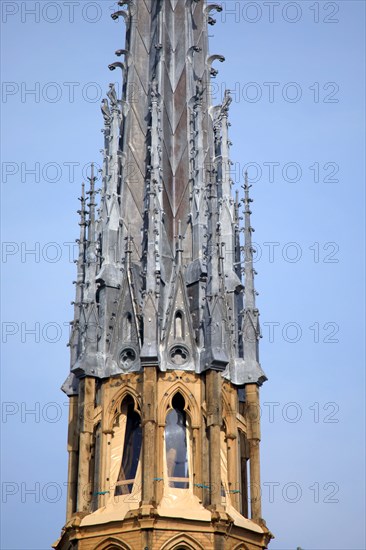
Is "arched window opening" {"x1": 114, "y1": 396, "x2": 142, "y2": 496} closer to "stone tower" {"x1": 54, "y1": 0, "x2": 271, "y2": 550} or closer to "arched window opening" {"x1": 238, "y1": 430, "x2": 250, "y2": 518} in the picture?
"stone tower" {"x1": 54, "y1": 0, "x2": 271, "y2": 550}

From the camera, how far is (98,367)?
46.2m

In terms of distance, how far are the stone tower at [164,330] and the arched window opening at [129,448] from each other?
4 centimetres

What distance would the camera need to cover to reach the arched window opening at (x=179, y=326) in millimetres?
46219

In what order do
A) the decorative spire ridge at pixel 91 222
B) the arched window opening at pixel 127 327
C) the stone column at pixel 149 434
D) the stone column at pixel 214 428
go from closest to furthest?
the stone column at pixel 149 434 < the stone column at pixel 214 428 < the arched window opening at pixel 127 327 < the decorative spire ridge at pixel 91 222

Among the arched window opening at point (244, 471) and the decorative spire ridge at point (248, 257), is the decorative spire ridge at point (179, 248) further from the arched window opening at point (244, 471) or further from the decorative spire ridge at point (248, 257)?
the arched window opening at point (244, 471)

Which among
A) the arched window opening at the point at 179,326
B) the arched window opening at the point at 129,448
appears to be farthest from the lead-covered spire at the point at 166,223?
the arched window opening at the point at 129,448

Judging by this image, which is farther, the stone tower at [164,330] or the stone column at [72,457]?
the stone column at [72,457]

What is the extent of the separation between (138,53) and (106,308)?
11139mm

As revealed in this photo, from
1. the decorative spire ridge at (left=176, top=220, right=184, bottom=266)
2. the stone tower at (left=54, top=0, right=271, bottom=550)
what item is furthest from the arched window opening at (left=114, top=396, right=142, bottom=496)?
the decorative spire ridge at (left=176, top=220, right=184, bottom=266)

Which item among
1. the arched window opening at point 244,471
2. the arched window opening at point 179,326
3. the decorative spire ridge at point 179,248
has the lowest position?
the arched window opening at point 244,471

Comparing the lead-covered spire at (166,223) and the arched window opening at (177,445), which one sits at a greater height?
the lead-covered spire at (166,223)

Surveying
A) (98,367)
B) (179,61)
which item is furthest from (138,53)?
(98,367)

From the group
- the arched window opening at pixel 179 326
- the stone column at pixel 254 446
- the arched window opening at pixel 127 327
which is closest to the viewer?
the stone column at pixel 254 446

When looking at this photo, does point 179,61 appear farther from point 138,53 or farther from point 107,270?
point 107,270
